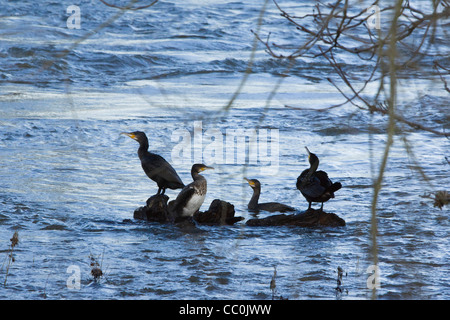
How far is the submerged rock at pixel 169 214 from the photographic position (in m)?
7.41

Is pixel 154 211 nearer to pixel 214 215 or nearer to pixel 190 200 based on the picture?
pixel 190 200

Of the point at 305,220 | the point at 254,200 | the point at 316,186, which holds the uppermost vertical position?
the point at 316,186

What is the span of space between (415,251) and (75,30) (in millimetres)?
18130

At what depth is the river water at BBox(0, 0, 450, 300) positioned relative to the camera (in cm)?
536

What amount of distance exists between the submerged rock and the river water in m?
0.16

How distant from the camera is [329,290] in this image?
17.5 ft

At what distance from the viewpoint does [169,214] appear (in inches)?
295

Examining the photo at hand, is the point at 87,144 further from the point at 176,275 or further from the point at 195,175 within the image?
the point at 176,275

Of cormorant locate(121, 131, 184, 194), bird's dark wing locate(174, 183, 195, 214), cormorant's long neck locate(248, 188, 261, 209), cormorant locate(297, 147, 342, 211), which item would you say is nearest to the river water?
cormorant's long neck locate(248, 188, 261, 209)

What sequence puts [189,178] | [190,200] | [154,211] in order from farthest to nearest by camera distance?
[189,178] → [154,211] → [190,200]

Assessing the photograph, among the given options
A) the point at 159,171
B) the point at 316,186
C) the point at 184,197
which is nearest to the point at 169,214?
the point at 184,197

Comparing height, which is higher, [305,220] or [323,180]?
[323,180]

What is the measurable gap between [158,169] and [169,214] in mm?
513

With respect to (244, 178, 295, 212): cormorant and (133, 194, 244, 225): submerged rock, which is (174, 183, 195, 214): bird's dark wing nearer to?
(133, 194, 244, 225): submerged rock
